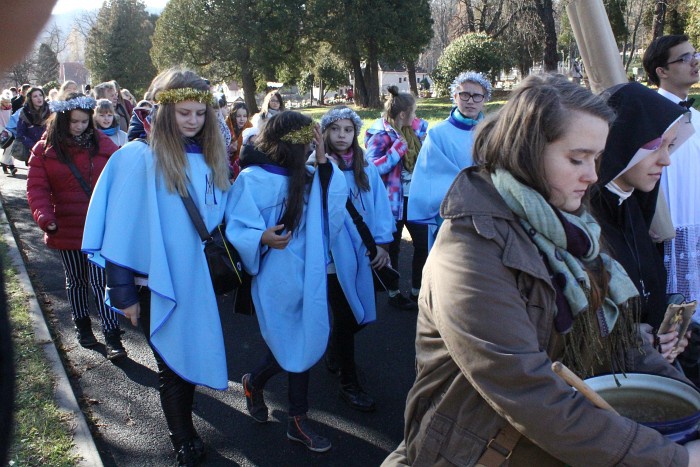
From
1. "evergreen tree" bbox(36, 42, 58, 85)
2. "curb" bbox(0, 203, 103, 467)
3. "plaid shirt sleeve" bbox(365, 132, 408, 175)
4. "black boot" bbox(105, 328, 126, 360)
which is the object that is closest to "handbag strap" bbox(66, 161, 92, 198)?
"black boot" bbox(105, 328, 126, 360)

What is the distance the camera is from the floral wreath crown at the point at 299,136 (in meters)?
3.59

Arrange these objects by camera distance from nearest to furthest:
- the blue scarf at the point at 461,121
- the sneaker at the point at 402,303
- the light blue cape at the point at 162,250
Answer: the light blue cape at the point at 162,250
the blue scarf at the point at 461,121
the sneaker at the point at 402,303

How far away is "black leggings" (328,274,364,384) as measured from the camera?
13.0ft

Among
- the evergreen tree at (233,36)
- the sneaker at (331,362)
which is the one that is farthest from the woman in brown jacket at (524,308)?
the evergreen tree at (233,36)

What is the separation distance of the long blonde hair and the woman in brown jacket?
6.21 ft

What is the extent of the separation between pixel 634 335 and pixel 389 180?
4.22 m

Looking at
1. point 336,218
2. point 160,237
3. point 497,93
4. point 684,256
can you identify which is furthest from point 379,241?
point 497,93

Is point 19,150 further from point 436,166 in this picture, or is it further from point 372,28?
point 372,28

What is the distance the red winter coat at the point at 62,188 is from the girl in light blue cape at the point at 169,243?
1893 mm

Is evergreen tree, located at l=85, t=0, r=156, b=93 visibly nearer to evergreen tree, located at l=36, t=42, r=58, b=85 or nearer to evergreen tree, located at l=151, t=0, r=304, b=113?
evergreen tree, located at l=151, t=0, r=304, b=113

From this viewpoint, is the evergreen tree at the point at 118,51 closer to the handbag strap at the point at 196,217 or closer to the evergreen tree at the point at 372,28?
the evergreen tree at the point at 372,28

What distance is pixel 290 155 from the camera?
363 centimetres

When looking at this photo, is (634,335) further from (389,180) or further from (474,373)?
(389,180)

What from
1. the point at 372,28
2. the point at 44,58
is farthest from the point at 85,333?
the point at 372,28
